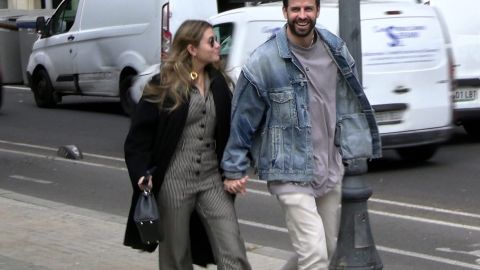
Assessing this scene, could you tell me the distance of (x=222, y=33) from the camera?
11984 mm

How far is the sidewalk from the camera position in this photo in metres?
7.09

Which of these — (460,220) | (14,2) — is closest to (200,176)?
(460,220)

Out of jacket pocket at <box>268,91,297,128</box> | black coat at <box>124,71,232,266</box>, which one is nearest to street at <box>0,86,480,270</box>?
black coat at <box>124,71,232,266</box>

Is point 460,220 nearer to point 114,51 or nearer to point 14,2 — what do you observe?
point 114,51

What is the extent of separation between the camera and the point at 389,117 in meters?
11.0

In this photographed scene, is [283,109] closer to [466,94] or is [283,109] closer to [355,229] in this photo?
[355,229]

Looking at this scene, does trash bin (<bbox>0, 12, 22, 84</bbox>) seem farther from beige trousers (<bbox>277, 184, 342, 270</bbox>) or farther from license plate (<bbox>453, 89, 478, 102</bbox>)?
beige trousers (<bbox>277, 184, 342, 270</bbox>)

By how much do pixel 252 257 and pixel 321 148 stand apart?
2.30 metres

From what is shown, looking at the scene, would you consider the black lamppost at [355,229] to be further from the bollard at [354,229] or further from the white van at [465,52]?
the white van at [465,52]

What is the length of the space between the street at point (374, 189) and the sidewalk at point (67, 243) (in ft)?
1.94

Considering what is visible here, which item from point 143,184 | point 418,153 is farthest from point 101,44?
point 143,184

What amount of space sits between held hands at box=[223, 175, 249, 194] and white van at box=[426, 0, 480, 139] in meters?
8.06

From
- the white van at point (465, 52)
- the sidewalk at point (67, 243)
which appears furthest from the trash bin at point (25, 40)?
the sidewalk at point (67, 243)

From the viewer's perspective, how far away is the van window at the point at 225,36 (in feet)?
38.0
